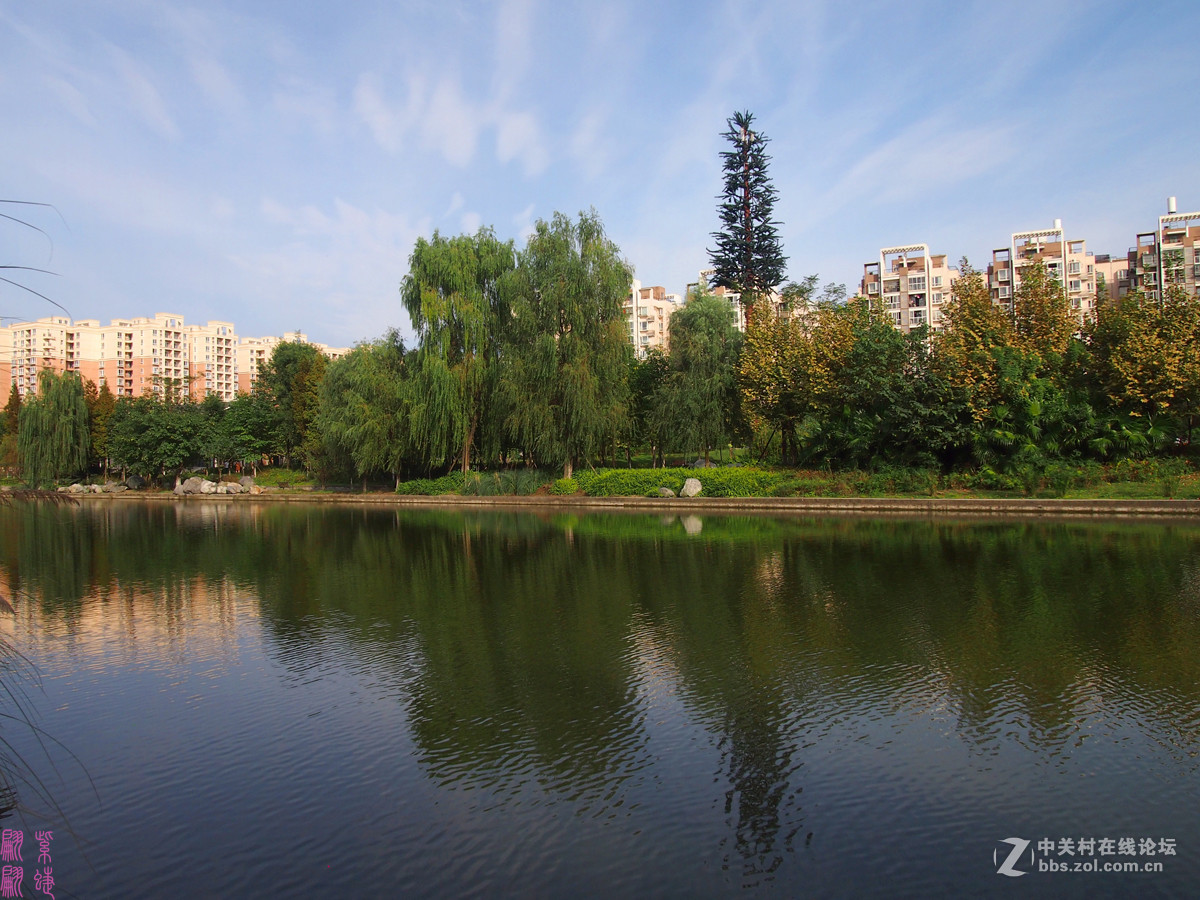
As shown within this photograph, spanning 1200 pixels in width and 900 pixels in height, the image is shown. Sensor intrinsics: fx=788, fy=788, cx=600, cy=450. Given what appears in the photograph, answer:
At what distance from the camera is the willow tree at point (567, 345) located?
32594 millimetres

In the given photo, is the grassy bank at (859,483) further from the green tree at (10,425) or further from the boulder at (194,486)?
the green tree at (10,425)

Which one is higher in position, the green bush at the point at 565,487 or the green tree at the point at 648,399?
the green tree at the point at 648,399

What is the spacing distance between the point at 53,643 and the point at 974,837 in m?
10.4

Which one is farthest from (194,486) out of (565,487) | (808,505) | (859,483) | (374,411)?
(859,483)

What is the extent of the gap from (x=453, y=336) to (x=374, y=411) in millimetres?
5070

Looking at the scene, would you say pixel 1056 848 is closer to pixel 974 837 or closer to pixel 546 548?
pixel 974 837

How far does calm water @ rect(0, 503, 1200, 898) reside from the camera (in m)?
4.58

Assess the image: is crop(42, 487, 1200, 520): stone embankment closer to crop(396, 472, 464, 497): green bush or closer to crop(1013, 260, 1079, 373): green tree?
crop(396, 472, 464, 497): green bush

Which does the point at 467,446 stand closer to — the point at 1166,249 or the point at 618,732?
the point at 618,732

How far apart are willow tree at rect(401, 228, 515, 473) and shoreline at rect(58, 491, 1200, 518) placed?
323 cm

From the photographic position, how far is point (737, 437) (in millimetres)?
34781

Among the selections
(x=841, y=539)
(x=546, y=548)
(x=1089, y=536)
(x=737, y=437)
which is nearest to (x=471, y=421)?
(x=737, y=437)

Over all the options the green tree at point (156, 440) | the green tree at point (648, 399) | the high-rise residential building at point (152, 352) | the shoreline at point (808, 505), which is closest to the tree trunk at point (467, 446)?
the shoreline at point (808, 505)

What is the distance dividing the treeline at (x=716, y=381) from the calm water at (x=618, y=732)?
14.3m
